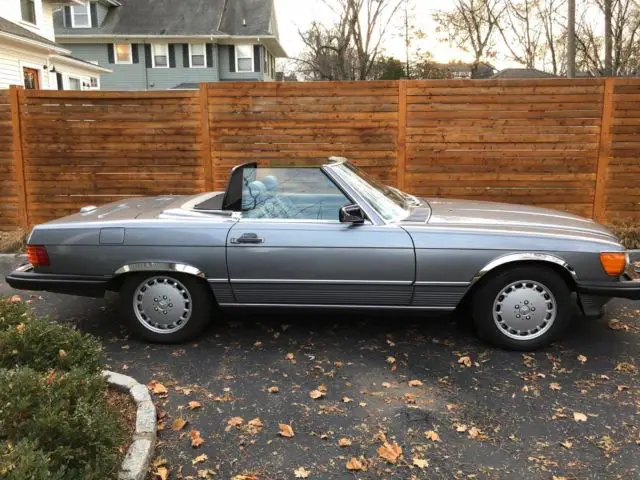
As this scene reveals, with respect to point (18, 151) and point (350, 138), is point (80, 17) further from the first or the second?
point (350, 138)

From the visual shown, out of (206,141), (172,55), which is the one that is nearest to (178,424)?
(206,141)

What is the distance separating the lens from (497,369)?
415cm

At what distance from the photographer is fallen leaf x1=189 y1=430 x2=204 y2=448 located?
3250 mm

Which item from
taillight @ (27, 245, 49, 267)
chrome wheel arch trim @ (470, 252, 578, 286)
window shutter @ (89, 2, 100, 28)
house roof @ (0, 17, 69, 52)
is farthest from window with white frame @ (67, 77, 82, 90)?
chrome wheel arch trim @ (470, 252, 578, 286)

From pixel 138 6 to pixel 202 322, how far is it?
33.5 meters

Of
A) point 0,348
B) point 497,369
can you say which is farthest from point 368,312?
point 0,348

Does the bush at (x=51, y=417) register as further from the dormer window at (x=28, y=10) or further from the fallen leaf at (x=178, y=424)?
the dormer window at (x=28, y=10)

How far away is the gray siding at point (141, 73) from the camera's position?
105 feet

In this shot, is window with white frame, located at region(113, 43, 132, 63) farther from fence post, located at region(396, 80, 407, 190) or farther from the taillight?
the taillight

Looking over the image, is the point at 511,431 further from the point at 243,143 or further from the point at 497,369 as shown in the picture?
the point at 243,143

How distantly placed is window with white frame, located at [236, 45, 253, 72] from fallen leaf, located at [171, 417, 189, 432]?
31.1 metres

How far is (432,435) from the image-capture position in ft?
10.9

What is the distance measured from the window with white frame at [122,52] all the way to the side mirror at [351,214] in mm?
31582

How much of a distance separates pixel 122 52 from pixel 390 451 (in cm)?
3347
